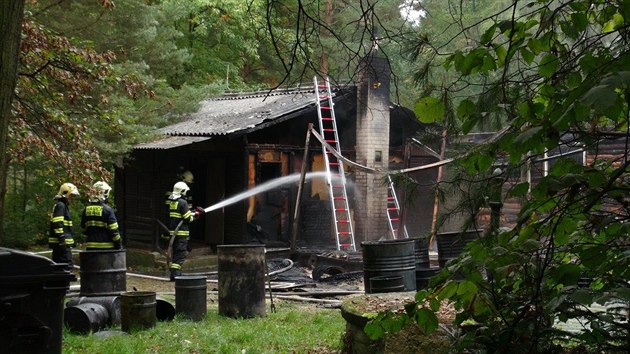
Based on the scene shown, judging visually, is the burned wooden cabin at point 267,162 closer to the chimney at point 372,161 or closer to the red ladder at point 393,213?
the chimney at point 372,161

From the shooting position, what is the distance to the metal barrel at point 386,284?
30.8ft

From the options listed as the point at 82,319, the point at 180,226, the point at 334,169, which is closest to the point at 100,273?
the point at 82,319

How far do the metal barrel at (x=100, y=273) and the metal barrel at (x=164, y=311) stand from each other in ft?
1.85

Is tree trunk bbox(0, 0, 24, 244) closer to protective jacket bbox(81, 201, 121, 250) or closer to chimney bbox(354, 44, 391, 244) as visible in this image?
protective jacket bbox(81, 201, 121, 250)

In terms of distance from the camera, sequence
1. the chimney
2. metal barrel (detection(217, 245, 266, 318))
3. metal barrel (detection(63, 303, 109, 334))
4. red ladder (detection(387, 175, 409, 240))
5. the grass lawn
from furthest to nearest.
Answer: red ladder (detection(387, 175, 409, 240)), the chimney, metal barrel (detection(217, 245, 266, 318)), metal barrel (detection(63, 303, 109, 334)), the grass lawn

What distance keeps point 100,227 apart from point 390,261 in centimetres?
492

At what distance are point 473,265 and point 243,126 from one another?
13.9 m

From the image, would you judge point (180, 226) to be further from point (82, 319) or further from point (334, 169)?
point (334, 169)

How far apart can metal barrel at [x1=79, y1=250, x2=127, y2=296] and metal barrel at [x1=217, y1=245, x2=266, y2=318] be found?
1.41m

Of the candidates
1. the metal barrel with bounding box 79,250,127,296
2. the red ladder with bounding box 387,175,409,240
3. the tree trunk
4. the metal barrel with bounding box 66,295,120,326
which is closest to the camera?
the tree trunk

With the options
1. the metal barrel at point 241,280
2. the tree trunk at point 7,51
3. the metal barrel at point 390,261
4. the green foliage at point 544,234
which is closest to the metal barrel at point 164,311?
the metal barrel at point 241,280

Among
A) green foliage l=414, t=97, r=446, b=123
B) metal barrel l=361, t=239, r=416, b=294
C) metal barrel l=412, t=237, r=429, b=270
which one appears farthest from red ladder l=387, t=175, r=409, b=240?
green foliage l=414, t=97, r=446, b=123

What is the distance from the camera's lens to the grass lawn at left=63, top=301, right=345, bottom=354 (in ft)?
25.9

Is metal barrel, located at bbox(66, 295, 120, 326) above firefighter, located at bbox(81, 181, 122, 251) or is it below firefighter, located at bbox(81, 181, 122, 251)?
below
